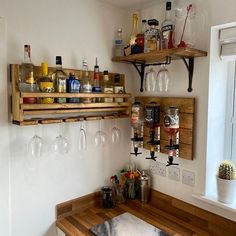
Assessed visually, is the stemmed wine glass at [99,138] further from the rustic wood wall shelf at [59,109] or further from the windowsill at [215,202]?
the windowsill at [215,202]

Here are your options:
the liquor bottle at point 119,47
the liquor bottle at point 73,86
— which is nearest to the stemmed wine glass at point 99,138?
the liquor bottle at point 73,86

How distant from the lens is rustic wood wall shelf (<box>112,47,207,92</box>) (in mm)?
1374

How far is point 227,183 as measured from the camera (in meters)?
1.40

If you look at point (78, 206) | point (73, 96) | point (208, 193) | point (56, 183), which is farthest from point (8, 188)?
point (208, 193)

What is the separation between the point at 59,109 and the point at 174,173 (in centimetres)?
88

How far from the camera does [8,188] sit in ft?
4.45

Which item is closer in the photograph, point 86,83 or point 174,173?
point 86,83

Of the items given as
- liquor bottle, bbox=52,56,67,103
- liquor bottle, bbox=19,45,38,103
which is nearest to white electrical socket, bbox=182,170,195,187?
liquor bottle, bbox=52,56,67,103

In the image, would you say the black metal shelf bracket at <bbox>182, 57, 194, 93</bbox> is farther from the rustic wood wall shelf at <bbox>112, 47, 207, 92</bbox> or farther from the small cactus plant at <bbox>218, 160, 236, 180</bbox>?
the small cactus plant at <bbox>218, 160, 236, 180</bbox>

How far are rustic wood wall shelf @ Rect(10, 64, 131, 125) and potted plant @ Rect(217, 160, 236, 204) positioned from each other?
2.39 feet

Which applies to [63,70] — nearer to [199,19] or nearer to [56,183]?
[56,183]

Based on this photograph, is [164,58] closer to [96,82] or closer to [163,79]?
[163,79]

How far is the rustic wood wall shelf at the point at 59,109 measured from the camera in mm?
Result: 1269

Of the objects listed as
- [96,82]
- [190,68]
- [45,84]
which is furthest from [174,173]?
[45,84]
